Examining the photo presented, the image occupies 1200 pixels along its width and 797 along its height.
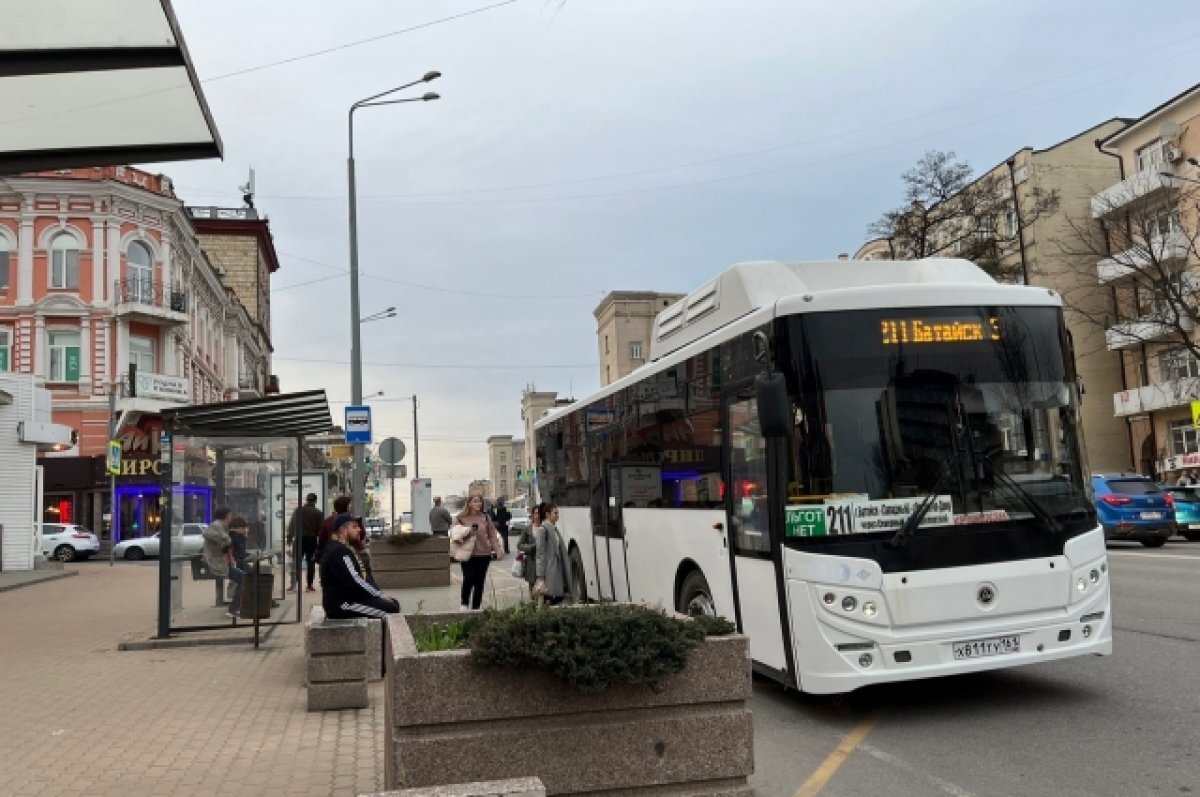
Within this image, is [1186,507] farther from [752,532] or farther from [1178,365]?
[752,532]

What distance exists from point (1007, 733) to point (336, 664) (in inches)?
201

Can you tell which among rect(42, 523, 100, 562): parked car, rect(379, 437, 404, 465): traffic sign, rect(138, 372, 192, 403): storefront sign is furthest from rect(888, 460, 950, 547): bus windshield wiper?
rect(138, 372, 192, 403): storefront sign

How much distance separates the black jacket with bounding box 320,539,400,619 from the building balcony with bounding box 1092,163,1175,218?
1509 inches

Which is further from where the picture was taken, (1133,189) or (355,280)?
(1133,189)

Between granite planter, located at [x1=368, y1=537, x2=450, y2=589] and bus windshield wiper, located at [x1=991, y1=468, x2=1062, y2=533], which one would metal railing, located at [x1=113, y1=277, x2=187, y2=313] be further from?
bus windshield wiper, located at [x1=991, y1=468, x2=1062, y2=533]

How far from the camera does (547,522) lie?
12.5 metres

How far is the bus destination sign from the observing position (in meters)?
7.28

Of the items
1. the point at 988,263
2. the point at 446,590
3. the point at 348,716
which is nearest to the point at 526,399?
the point at 988,263

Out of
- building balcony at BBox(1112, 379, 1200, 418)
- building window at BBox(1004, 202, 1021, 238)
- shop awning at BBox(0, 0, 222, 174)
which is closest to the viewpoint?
shop awning at BBox(0, 0, 222, 174)

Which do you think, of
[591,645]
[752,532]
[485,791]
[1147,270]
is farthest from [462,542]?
[1147,270]

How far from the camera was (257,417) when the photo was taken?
1255 centimetres

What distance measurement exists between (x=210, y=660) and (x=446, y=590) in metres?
7.06

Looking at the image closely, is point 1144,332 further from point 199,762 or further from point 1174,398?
point 199,762

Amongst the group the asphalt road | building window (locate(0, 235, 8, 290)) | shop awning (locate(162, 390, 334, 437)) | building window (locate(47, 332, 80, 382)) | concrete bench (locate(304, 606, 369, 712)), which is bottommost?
the asphalt road
